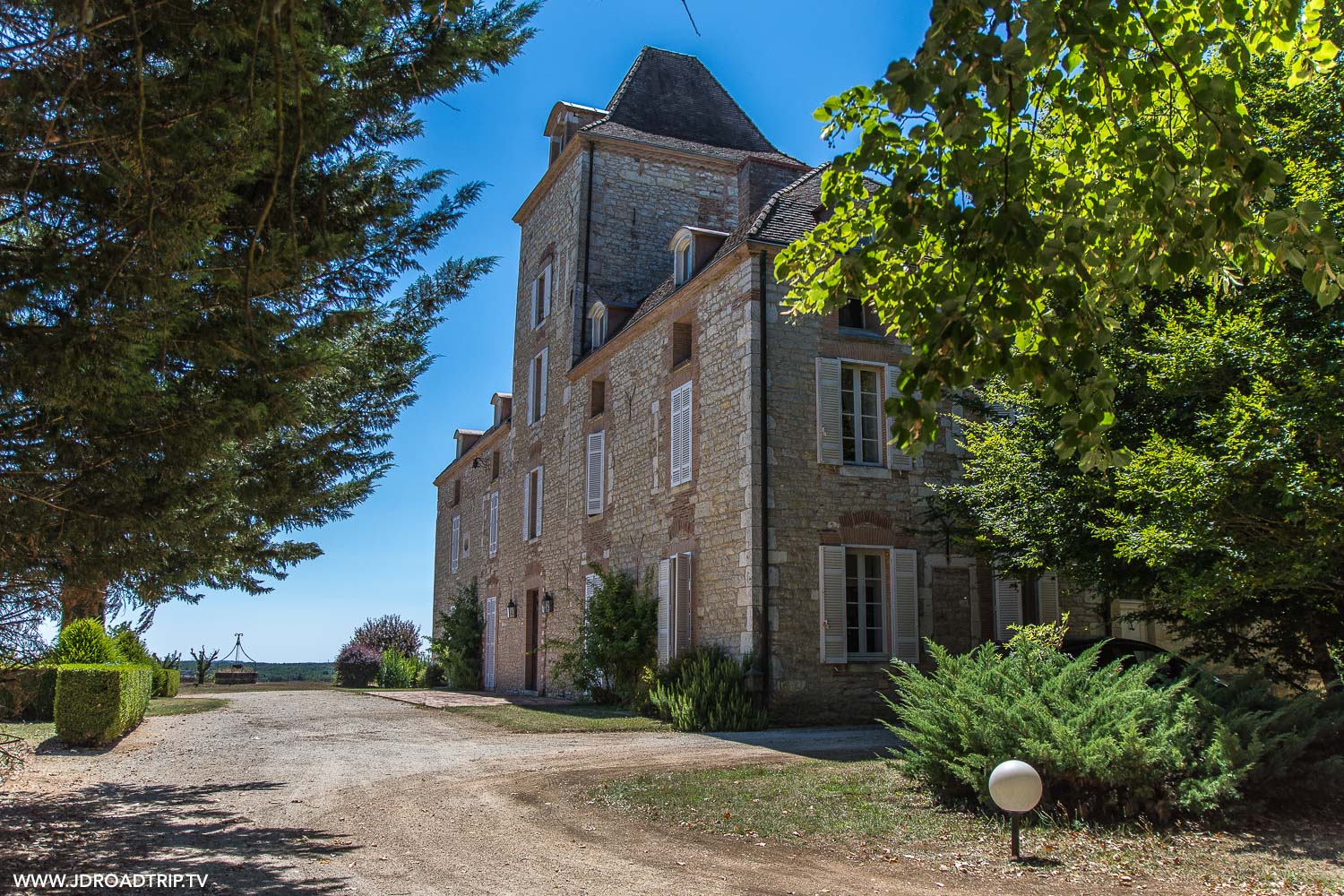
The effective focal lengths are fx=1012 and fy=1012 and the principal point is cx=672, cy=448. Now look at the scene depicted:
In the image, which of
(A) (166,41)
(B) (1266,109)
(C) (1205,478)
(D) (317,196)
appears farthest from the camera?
(B) (1266,109)

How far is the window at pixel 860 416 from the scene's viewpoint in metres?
14.8

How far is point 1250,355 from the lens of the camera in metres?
7.98

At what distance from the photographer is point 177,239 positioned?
4523mm

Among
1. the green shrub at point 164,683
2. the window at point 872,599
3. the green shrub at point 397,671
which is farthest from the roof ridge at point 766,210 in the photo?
the green shrub at point 397,671

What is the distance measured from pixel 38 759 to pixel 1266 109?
1308 cm

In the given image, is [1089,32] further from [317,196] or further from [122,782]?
[122,782]

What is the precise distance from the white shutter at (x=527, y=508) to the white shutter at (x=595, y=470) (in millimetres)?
3752

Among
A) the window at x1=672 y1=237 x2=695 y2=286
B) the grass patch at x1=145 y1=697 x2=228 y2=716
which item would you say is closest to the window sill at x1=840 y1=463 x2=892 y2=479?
the window at x1=672 y1=237 x2=695 y2=286

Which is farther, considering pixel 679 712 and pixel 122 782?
pixel 679 712

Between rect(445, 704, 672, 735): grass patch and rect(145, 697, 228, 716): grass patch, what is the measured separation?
14.0ft

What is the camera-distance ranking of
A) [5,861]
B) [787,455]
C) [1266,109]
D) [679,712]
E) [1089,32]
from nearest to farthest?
1. [1089,32]
2. [5,861]
3. [1266,109]
4. [679,712]
5. [787,455]

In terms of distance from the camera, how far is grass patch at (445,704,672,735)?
13.0 meters

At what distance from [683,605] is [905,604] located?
3261 millimetres

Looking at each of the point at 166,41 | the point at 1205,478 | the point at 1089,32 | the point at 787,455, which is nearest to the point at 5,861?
the point at 166,41
